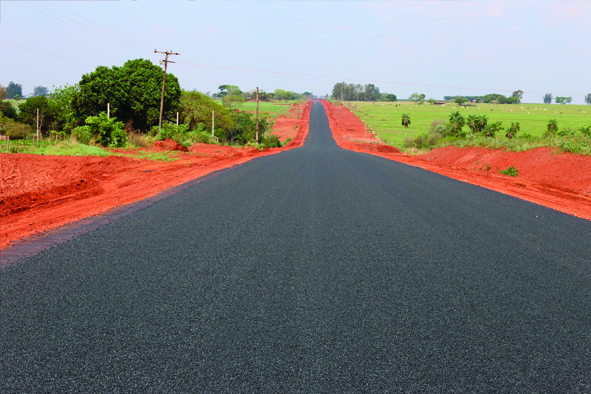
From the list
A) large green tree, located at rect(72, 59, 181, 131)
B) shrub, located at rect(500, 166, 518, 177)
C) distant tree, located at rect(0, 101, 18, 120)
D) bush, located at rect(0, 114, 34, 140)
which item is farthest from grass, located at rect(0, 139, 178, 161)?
distant tree, located at rect(0, 101, 18, 120)

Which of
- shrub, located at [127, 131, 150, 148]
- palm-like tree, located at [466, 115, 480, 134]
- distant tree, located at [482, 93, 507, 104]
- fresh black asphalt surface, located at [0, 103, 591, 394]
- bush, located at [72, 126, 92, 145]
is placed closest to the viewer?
fresh black asphalt surface, located at [0, 103, 591, 394]

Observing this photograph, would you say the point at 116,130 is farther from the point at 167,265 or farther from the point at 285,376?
the point at 285,376

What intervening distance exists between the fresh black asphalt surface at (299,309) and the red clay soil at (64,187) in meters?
1.92

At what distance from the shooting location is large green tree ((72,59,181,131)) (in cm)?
3228

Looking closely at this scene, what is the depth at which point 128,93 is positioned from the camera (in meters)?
34.0

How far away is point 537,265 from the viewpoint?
225 inches

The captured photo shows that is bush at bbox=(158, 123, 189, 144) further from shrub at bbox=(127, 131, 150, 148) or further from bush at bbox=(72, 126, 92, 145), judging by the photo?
bush at bbox=(72, 126, 92, 145)

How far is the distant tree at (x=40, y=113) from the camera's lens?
131 ft

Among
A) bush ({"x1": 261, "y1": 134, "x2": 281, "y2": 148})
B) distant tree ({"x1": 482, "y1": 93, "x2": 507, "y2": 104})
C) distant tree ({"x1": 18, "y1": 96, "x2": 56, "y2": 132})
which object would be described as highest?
Result: distant tree ({"x1": 482, "y1": 93, "x2": 507, "y2": 104})

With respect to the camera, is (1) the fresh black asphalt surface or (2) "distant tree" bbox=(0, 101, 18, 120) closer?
(1) the fresh black asphalt surface

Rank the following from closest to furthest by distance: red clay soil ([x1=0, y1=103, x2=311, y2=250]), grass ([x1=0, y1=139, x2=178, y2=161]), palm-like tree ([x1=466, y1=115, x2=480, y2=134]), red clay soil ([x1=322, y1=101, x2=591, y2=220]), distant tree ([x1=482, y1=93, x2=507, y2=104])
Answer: red clay soil ([x1=0, y1=103, x2=311, y2=250]) → red clay soil ([x1=322, y1=101, x2=591, y2=220]) → grass ([x1=0, y1=139, x2=178, y2=161]) → palm-like tree ([x1=466, y1=115, x2=480, y2=134]) → distant tree ([x1=482, y1=93, x2=507, y2=104])

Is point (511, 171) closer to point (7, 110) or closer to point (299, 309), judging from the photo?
point (299, 309)

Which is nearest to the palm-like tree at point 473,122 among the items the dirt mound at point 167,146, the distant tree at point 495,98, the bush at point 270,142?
the bush at point 270,142

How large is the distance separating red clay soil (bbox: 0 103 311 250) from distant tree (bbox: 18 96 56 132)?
28231mm
